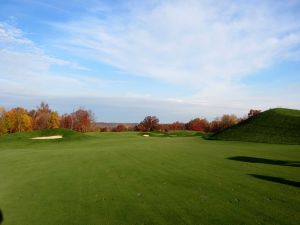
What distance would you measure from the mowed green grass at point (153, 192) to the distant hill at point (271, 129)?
17620 mm

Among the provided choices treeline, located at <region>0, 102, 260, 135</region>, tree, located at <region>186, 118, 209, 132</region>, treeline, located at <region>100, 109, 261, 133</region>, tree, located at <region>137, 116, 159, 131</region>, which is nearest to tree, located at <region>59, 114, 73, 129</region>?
treeline, located at <region>0, 102, 260, 135</region>

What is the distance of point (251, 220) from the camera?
28.0ft

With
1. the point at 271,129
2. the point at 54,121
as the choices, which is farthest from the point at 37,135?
the point at 54,121

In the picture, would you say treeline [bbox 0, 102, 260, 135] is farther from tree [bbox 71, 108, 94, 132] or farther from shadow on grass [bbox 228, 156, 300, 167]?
shadow on grass [bbox 228, 156, 300, 167]

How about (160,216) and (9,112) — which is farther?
(9,112)

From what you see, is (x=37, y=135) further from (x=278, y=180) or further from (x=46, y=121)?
(x=46, y=121)

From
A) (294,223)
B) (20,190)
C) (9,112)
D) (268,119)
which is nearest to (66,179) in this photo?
(20,190)

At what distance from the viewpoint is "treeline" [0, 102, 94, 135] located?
114m

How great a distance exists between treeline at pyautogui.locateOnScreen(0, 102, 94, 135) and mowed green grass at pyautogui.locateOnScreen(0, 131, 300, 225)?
336ft

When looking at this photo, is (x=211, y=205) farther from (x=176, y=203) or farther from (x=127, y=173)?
(x=127, y=173)

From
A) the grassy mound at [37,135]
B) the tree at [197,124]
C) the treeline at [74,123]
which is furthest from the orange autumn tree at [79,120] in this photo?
the grassy mound at [37,135]

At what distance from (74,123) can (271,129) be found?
105790mm

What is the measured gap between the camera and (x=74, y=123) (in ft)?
442

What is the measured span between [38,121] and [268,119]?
100467 mm
